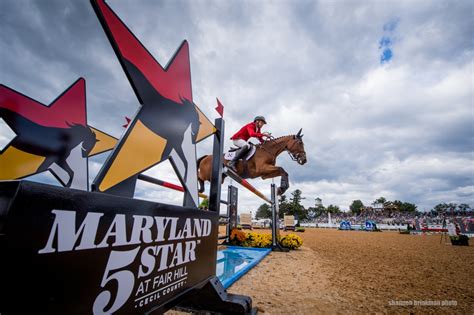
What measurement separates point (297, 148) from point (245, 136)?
1296 mm

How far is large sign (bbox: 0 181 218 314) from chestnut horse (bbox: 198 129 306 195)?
3607 millimetres

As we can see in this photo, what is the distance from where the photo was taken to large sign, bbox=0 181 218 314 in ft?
1.40

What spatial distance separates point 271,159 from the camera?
15.8 feet

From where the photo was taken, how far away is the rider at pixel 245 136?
15.2 feet

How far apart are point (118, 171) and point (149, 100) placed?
1.36 feet

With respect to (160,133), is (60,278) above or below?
below

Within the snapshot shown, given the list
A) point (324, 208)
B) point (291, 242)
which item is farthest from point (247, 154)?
point (324, 208)

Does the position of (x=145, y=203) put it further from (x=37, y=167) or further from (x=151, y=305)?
(x=37, y=167)

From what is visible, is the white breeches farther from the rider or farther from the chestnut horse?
the chestnut horse

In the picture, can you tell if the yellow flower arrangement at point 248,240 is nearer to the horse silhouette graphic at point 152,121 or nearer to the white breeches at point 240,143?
the white breeches at point 240,143

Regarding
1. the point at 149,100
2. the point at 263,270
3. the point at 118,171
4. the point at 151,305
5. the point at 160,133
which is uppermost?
the point at 149,100

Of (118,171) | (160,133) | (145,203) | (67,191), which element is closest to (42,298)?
(67,191)

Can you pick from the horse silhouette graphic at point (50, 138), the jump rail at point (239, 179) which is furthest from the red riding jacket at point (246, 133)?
the horse silhouette graphic at point (50, 138)

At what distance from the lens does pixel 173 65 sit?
1398 millimetres
